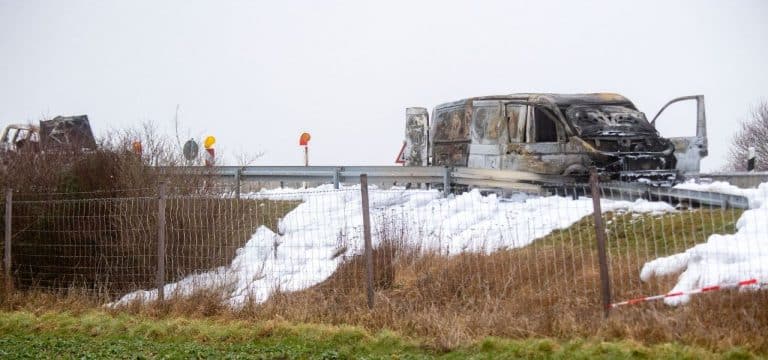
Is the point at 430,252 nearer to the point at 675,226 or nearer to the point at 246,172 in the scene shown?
the point at 675,226

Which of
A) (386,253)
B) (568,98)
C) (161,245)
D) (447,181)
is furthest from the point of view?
(447,181)

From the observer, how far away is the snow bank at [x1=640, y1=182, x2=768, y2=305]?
8.81m

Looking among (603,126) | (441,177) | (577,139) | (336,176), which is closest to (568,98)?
(603,126)

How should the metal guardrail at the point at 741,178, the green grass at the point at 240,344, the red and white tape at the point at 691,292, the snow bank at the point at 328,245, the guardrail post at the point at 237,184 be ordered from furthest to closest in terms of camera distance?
1. the metal guardrail at the point at 741,178
2. the guardrail post at the point at 237,184
3. the snow bank at the point at 328,245
4. the red and white tape at the point at 691,292
5. the green grass at the point at 240,344

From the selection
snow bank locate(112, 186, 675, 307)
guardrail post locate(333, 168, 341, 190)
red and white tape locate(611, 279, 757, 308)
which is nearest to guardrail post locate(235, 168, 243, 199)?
snow bank locate(112, 186, 675, 307)

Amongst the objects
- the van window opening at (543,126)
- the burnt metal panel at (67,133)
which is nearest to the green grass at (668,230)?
the van window opening at (543,126)

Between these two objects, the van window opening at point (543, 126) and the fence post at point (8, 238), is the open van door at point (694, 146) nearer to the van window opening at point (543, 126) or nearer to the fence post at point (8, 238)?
the van window opening at point (543, 126)

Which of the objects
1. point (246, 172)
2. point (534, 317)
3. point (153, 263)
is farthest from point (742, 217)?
point (246, 172)

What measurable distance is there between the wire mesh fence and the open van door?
3734 millimetres

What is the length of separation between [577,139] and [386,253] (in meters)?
6.56

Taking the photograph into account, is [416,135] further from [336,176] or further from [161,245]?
[161,245]

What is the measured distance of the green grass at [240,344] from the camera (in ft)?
26.9

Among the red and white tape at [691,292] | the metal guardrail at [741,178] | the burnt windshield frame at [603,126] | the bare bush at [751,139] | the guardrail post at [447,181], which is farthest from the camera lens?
the bare bush at [751,139]

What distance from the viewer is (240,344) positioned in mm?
9602
